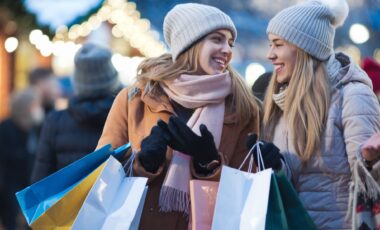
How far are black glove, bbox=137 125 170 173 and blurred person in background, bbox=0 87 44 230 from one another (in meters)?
4.90

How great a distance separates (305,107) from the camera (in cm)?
540

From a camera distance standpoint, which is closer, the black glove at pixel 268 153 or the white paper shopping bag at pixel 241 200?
the white paper shopping bag at pixel 241 200

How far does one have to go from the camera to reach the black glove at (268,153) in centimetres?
506

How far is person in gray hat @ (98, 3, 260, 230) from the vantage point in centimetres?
529

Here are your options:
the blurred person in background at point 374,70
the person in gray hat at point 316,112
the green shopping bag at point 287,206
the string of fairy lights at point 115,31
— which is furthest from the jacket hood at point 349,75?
the string of fairy lights at point 115,31

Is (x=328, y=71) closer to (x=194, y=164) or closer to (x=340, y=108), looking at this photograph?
(x=340, y=108)

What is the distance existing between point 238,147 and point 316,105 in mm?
442

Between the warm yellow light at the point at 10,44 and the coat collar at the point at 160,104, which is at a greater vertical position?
the coat collar at the point at 160,104

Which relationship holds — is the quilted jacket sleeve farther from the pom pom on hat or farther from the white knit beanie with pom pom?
the pom pom on hat

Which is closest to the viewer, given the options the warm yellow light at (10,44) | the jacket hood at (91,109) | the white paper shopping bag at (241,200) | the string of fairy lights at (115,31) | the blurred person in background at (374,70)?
the white paper shopping bag at (241,200)

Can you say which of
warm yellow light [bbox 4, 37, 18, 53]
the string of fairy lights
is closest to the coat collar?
the string of fairy lights

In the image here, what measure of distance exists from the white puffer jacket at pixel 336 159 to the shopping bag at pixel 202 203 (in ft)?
1.37

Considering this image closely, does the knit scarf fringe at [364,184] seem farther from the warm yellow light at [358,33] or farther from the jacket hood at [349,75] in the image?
the warm yellow light at [358,33]

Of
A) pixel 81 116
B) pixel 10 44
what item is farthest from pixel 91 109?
pixel 10 44
